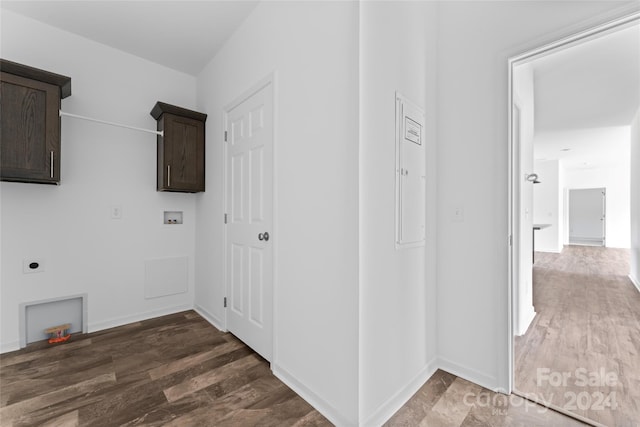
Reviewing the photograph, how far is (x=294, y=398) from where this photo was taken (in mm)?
1767

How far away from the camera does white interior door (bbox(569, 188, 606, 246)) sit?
9.98 m

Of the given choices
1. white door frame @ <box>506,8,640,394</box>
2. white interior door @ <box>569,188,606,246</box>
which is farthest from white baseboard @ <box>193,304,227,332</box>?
white interior door @ <box>569,188,606,246</box>

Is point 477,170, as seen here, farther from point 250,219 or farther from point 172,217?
point 172,217

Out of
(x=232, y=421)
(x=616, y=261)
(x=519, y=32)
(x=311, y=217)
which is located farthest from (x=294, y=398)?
(x=616, y=261)

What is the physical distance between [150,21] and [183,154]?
1.21 m

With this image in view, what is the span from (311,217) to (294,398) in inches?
45.2

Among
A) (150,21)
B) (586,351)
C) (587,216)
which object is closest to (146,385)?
(150,21)

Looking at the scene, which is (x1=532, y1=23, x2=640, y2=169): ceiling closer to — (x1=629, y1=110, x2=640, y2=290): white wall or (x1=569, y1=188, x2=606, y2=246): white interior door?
(x1=629, y1=110, x2=640, y2=290): white wall

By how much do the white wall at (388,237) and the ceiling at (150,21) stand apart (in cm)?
138

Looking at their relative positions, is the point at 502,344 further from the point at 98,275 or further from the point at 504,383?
the point at 98,275

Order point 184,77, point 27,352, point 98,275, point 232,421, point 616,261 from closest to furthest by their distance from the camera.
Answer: point 232,421
point 27,352
point 98,275
point 184,77
point 616,261

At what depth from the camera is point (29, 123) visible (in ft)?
7.18

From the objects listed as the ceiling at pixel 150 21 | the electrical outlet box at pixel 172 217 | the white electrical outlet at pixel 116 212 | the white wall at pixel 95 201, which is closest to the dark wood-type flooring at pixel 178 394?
the white wall at pixel 95 201

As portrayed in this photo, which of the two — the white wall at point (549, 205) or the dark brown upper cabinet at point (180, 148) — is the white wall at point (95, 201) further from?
the white wall at point (549, 205)
